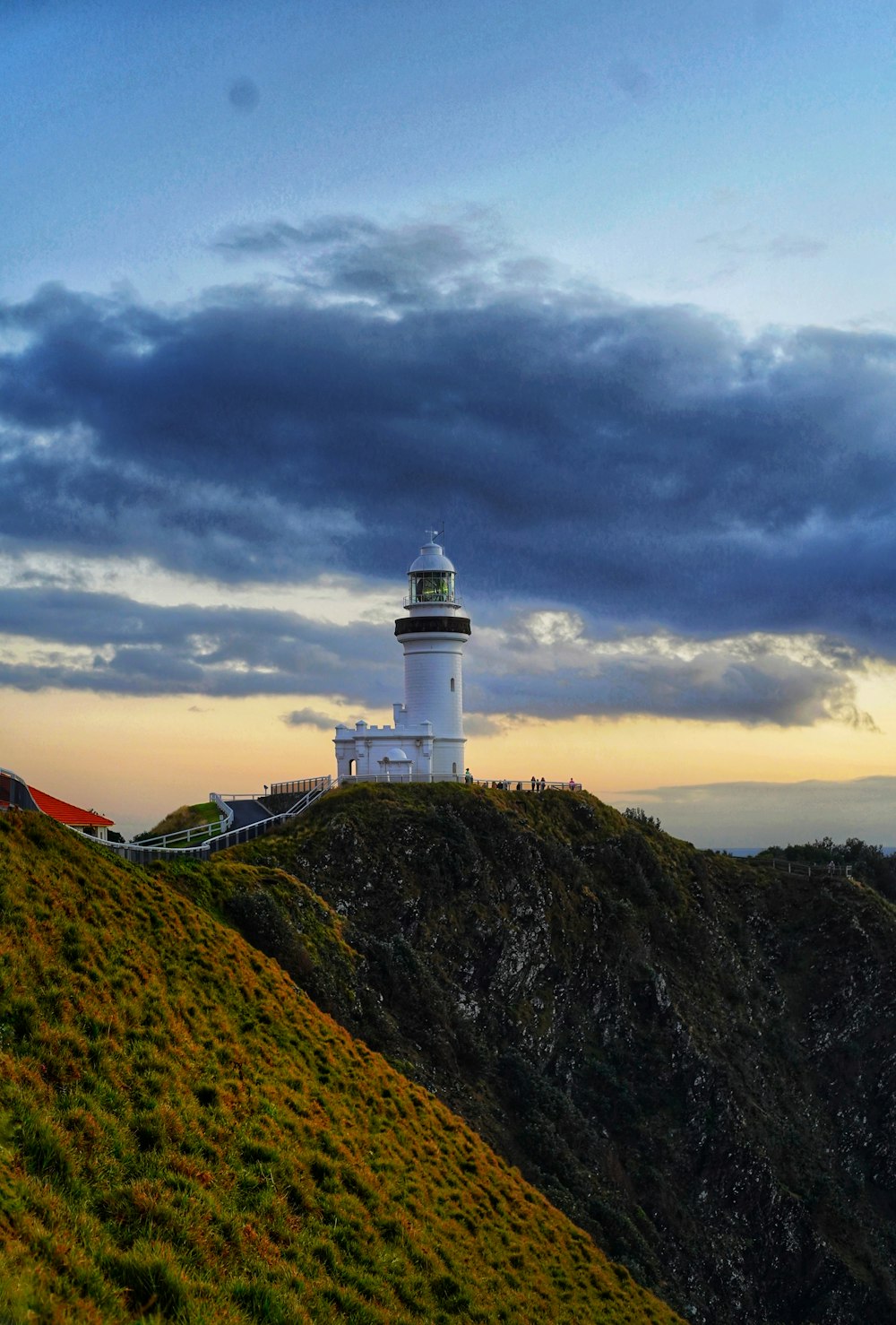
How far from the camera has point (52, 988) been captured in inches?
755

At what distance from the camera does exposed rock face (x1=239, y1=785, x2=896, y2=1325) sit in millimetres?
43406

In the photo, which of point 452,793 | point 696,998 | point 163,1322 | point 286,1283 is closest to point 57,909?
point 286,1283

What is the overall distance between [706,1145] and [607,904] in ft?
42.7

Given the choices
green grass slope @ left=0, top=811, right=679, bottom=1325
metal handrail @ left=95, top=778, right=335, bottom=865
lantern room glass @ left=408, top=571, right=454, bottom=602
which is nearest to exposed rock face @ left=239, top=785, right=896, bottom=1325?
metal handrail @ left=95, top=778, right=335, bottom=865

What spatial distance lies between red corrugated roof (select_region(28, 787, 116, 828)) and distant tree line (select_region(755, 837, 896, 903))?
53.0 m

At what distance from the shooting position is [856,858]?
79688 millimetres

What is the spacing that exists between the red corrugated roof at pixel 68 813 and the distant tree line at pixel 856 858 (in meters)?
53.0

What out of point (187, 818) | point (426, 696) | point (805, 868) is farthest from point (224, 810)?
point (805, 868)

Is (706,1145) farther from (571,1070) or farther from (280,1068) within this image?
(280,1068)

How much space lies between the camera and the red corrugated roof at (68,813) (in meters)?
34.3

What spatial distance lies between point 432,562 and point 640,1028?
103ft

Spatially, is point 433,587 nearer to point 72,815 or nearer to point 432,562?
point 432,562

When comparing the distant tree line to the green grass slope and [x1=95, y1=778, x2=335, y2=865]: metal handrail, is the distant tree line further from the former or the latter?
the green grass slope

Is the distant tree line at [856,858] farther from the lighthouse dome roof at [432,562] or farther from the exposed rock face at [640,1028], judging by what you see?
the lighthouse dome roof at [432,562]
